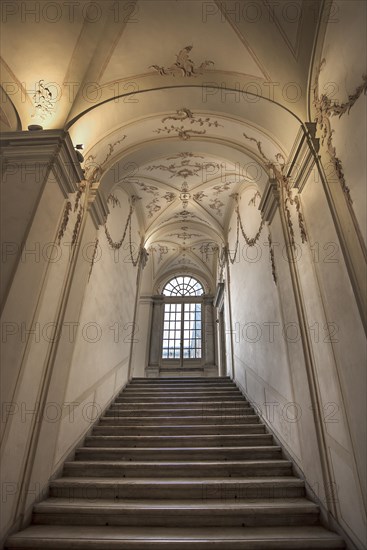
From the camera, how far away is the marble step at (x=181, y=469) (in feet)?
9.71

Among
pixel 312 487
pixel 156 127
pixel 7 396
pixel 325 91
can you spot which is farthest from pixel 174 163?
pixel 312 487

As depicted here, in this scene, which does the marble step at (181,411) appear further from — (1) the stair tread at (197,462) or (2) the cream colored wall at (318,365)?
(1) the stair tread at (197,462)

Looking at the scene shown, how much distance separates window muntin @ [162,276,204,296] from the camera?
12273mm

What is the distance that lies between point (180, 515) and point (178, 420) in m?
1.76

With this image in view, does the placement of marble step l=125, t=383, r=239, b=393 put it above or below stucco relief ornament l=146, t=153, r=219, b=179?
below

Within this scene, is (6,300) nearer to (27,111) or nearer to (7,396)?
(7,396)

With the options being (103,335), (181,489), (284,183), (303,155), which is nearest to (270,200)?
(284,183)

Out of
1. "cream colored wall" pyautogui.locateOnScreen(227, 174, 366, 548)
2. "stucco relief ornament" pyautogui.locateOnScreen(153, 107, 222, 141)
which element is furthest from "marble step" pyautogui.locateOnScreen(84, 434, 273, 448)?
"stucco relief ornament" pyautogui.locateOnScreen(153, 107, 222, 141)

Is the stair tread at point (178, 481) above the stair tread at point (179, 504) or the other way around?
above

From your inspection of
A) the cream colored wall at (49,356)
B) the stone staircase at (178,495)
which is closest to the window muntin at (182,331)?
the cream colored wall at (49,356)

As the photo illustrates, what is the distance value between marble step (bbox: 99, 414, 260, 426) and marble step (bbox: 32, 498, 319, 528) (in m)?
1.62

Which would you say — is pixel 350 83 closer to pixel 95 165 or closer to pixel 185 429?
pixel 95 165

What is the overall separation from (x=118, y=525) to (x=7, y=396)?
140 centimetres

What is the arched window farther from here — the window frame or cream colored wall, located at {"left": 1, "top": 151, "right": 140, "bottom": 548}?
cream colored wall, located at {"left": 1, "top": 151, "right": 140, "bottom": 548}
